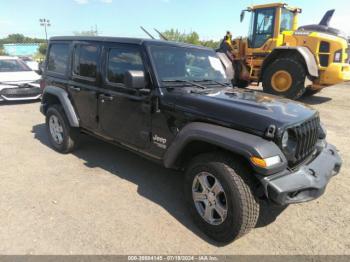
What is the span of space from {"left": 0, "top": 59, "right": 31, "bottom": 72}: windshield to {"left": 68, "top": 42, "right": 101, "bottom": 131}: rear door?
22.4 feet

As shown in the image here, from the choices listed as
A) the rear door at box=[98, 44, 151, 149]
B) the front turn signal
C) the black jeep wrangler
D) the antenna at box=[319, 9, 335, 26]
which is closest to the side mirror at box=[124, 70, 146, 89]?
the black jeep wrangler

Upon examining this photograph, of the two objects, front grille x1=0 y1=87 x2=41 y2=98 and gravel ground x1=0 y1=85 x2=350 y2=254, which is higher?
front grille x1=0 y1=87 x2=41 y2=98

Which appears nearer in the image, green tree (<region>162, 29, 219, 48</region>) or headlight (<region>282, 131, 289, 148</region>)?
headlight (<region>282, 131, 289, 148</region>)

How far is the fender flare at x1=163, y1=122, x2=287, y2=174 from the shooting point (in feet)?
8.52

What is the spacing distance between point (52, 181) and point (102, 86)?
1.49 metres

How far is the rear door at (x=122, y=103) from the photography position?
3684 mm

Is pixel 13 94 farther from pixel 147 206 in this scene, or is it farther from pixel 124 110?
pixel 147 206

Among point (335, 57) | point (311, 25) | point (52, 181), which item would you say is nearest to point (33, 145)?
point (52, 181)

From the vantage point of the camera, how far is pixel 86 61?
4.53 m

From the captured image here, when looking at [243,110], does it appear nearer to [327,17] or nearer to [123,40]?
[123,40]

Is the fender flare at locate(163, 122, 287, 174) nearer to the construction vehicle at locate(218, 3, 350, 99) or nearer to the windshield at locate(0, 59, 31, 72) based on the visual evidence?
the construction vehicle at locate(218, 3, 350, 99)

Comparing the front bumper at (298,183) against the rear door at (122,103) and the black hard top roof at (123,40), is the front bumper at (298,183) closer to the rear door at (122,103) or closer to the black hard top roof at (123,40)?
the rear door at (122,103)

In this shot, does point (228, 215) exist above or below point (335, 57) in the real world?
below

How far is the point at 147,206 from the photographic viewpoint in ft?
11.7
